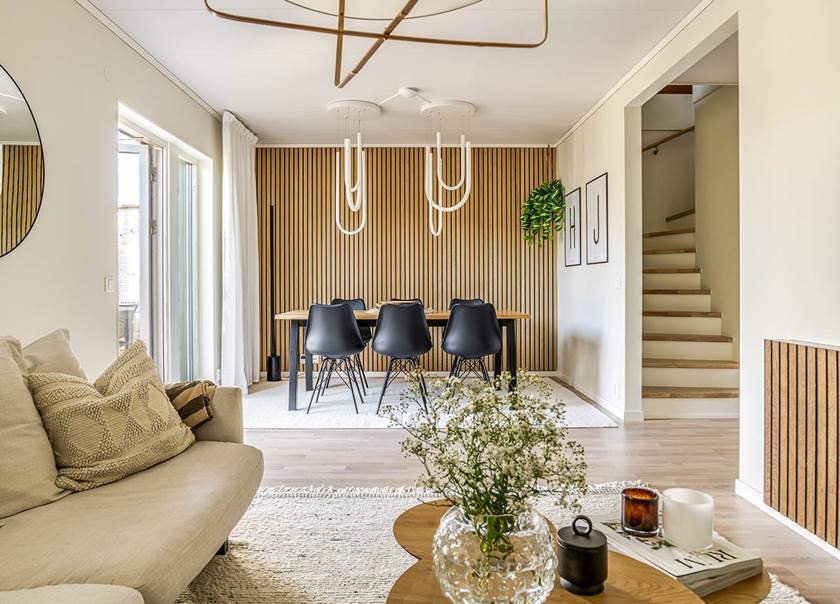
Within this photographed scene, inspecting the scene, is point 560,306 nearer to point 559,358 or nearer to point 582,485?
point 559,358

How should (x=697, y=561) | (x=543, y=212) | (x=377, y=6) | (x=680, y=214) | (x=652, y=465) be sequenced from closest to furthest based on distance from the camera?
1. (x=697, y=561)
2. (x=377, y=6)
3. (x=652, y=465)
4. (x=543, y=212)
5. (x=680, y=214)

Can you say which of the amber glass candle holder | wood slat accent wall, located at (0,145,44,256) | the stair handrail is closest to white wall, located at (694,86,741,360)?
the stair handrail

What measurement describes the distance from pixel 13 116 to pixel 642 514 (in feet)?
9.99

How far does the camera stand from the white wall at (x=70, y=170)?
2.61 meters

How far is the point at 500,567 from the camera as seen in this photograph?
3.34 ft

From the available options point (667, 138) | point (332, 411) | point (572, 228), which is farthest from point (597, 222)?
point (332, 411)

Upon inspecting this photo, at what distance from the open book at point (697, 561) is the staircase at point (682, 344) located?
3276 mm

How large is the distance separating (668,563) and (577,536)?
25 centimetres

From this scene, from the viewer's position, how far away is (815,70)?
2277 mm

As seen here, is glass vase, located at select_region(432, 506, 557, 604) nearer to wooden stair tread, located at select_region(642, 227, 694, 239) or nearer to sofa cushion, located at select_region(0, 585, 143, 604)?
sofa cushion, located at select_region(0, 585, 143, 604)

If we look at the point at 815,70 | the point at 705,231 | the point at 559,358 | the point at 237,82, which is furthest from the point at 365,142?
the point at 815,70

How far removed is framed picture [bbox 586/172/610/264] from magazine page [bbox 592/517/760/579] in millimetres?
3624

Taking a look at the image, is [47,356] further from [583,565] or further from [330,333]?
[330,333]

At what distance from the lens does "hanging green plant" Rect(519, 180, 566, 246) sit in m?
5.99
